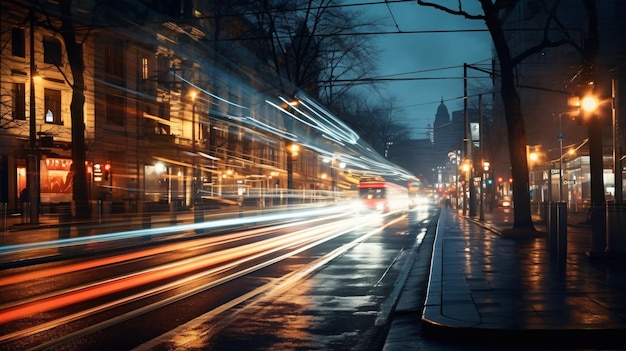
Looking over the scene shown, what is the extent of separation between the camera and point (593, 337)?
7695 millimetres

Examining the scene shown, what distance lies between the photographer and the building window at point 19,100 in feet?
132

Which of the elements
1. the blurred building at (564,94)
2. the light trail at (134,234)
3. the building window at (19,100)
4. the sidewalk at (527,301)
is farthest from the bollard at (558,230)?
the building window at (19,100)

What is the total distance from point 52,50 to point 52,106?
11.3 ft

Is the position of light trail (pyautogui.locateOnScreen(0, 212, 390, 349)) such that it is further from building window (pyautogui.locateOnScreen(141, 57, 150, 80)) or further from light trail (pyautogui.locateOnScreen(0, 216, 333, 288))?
building window (pyautogui.locateOnScreen(141, 57, 150, 80))

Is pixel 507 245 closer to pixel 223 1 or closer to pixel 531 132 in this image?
pixel 223 1

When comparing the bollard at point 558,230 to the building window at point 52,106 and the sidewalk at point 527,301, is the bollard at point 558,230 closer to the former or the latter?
the sidewalk at point 527,301

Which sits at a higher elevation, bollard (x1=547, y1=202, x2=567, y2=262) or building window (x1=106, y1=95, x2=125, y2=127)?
building window (x1=106, y1=95, x2=125, y2=127)

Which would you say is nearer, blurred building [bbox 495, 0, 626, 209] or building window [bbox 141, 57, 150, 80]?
blurred building [bbox 495, 0, 626, 209]

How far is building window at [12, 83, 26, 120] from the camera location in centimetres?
4034

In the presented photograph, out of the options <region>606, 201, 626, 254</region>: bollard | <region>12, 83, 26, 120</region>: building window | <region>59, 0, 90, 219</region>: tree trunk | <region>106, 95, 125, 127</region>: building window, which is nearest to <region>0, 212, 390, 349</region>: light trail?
<region>606, 201, 626, 254</region>: bollard

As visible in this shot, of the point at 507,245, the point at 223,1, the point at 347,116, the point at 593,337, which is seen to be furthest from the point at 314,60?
the point at 593,337

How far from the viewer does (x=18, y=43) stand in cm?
4084

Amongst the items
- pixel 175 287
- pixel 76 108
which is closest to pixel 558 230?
pixel 175 287

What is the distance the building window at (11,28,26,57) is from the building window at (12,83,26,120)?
6.09ft
